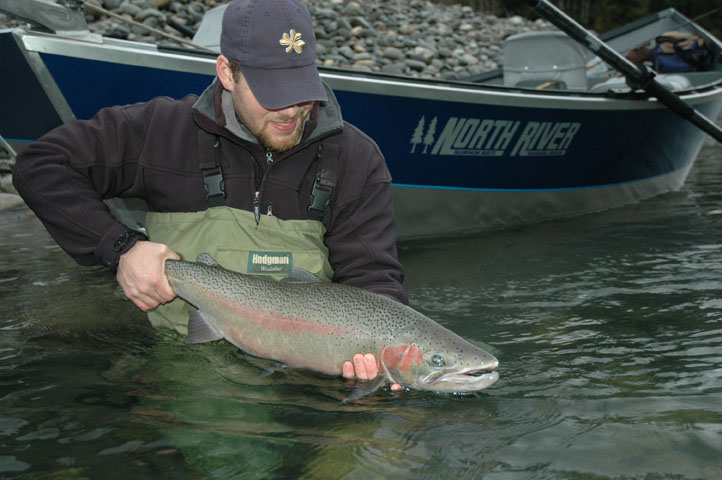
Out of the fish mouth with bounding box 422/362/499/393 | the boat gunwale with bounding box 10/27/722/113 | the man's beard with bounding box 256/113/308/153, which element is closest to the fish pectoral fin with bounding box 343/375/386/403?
the fish mouth with bounding box 422/362/499/393

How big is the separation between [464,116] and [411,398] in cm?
394

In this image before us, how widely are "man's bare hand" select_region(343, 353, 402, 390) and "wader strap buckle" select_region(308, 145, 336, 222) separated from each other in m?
0.88

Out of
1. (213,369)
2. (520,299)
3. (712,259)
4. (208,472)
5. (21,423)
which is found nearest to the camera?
(208,472)

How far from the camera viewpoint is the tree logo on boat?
264 inches

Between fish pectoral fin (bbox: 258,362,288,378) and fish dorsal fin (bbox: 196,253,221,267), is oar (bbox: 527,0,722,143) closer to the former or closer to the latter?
fish dorsal fin (bbox: 196,253,221,267)

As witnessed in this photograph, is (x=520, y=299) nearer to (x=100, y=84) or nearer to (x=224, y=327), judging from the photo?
(x=224, y=327)

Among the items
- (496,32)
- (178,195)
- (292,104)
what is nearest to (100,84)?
(178,195)

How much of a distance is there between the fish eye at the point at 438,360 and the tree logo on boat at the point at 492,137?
12.6 feet

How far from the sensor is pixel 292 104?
10.8ft

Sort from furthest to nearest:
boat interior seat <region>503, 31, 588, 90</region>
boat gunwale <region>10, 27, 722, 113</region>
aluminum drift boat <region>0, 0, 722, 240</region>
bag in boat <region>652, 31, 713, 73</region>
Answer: bag in boat <region>652, 31, 713, 73</region> → boat interior seat <region>503, 31, 588, 90</region> → aluminum drift boat <region>0, 0, 722, 240</region> → boat gunwale <region>10, 27, 722, 113</region>

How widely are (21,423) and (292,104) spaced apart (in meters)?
Answer: 1.75

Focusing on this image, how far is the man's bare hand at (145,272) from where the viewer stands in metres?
3.33

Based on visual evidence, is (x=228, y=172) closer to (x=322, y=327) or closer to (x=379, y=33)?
(x=322, y=327)

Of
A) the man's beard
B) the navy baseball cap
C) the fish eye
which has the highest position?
the navy baseball cap
